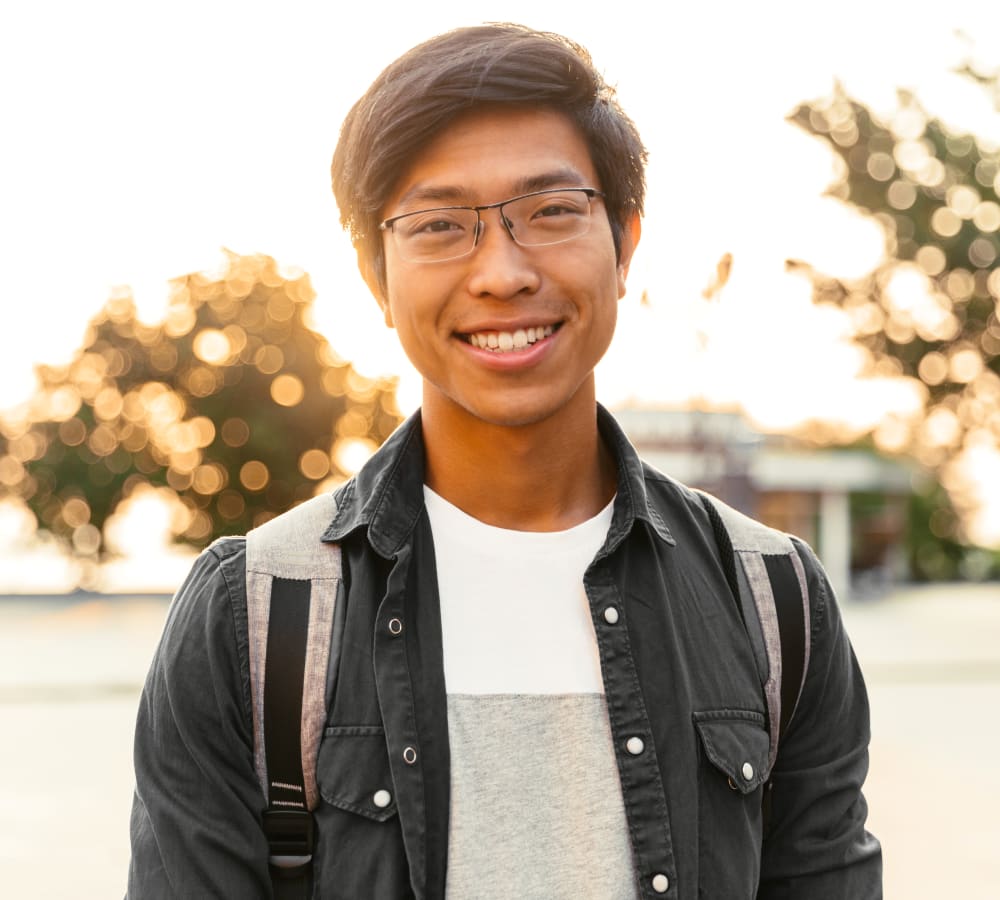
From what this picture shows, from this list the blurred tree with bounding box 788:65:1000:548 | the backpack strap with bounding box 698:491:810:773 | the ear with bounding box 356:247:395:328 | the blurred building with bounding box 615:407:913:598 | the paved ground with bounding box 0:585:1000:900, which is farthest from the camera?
the blurred building with bounding box 615:407:913:598

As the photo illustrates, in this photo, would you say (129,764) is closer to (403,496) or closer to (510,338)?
(403,496)

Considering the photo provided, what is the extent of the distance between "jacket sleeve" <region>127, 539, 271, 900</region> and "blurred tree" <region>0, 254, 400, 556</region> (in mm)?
41424

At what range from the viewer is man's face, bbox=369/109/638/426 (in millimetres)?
2064

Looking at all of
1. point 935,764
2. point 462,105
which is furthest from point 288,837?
point 935,764

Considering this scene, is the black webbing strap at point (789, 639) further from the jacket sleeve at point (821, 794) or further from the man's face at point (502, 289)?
the man's face at point (502, 289)

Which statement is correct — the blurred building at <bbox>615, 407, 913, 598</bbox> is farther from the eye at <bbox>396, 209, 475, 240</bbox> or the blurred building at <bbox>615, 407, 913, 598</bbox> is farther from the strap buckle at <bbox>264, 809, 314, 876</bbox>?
the strap buckle at <bbox>264, 809, 314, 876</bbox>

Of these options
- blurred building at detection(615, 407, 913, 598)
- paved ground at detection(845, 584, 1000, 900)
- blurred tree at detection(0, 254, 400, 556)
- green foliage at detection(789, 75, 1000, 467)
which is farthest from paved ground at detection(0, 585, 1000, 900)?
blurred tree at detection(0, 254, 400, 556)

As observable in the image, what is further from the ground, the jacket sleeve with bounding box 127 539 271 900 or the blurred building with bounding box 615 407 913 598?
the jacket sleeve with bounding box 127 539 271 900

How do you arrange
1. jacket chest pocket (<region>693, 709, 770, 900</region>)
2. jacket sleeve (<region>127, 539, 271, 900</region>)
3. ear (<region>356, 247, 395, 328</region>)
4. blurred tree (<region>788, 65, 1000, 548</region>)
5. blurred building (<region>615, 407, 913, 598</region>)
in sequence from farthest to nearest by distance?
blurred building (<region>615, 407, 913, 598</region>) → blurred tree (<region>788, 65, 1000, 548</region>) → ear (<region>356, 247, 395, 328</region>) → jacket chest pocket (<region>693, 709, 770, 900</region>) → jacket sleeve (<region>127, 539, 271, 900</region>)

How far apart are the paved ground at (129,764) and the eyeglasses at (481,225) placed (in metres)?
6.59

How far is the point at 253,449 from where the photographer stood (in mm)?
43781

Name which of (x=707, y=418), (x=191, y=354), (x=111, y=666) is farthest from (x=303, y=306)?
(x=707, y=418)

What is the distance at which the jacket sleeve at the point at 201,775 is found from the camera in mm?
1840

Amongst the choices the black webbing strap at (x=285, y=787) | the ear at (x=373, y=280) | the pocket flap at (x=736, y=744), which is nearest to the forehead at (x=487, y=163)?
the ear at (x=373, y=280)
